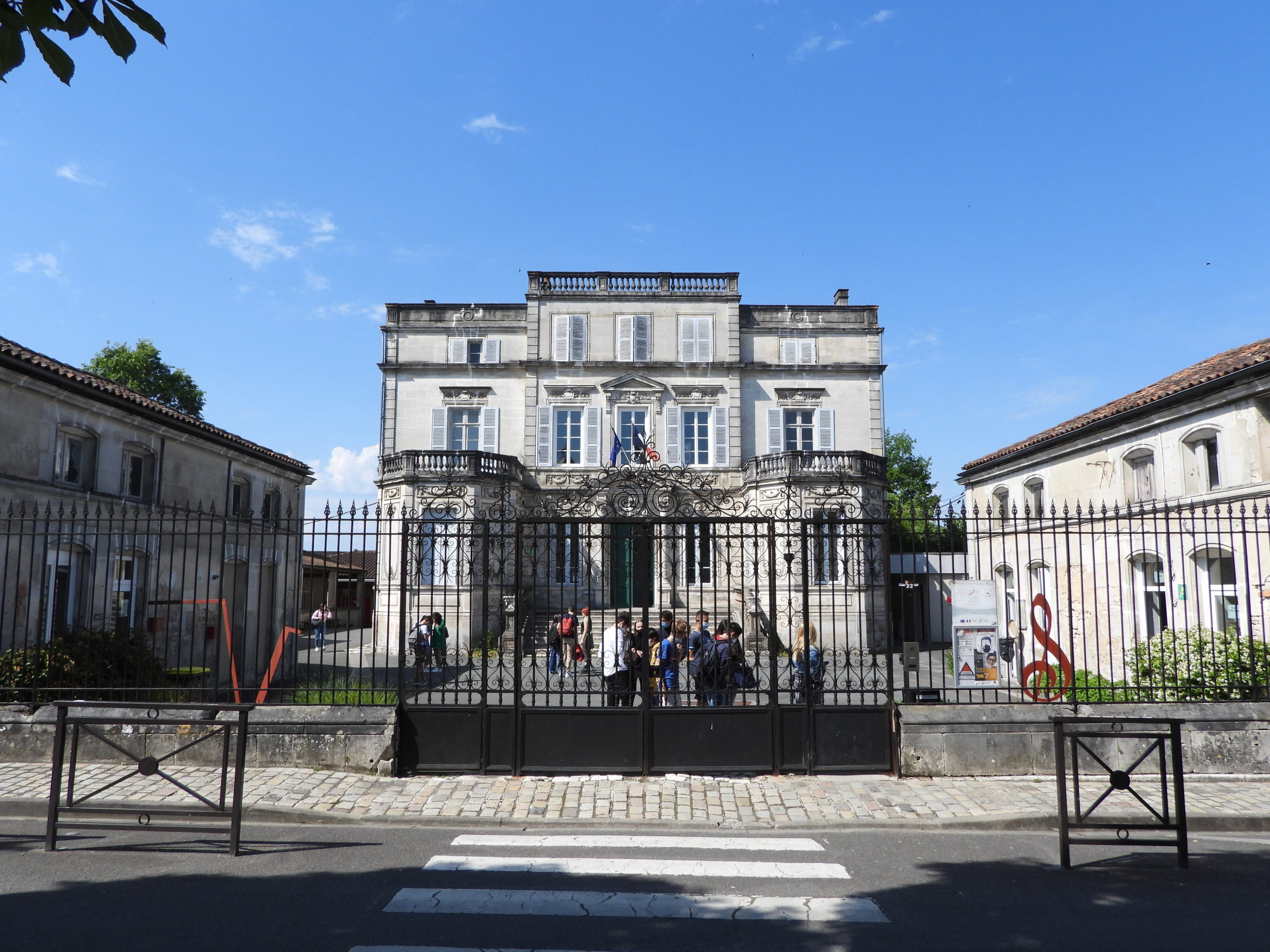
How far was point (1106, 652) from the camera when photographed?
15.9 m

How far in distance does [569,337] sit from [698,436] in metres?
5.97

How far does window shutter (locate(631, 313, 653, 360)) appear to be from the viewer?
2795cm

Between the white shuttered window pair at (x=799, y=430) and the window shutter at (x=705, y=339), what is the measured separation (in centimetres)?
306

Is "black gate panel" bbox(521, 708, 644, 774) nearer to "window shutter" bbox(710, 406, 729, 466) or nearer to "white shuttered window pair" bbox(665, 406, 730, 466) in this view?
"white shuttered window pair" bbox(665, 406, 730, 466)

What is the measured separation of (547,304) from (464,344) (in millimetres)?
3407

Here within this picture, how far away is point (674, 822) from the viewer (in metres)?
7.04

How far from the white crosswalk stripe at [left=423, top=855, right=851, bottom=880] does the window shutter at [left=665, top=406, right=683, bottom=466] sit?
70.4ft

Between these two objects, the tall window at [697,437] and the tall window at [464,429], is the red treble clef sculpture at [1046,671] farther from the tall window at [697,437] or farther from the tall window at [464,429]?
the tall window at [464,429]

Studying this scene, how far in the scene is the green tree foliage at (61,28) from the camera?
131 inches

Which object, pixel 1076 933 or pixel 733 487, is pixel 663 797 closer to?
pixel 1076 933

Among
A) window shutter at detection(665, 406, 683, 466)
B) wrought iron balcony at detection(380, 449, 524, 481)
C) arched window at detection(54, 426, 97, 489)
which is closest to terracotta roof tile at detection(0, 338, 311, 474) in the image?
arched window at detection(54, 426, 97, 489)

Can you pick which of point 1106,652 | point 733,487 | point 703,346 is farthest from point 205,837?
point 703,346

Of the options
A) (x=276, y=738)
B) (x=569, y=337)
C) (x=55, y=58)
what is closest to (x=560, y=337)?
(x=569, y=337)

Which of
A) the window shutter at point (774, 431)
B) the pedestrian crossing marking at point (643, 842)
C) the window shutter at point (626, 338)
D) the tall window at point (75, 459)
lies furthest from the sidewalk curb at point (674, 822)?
the window shutter at point (626, 338)
